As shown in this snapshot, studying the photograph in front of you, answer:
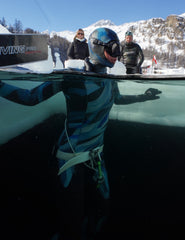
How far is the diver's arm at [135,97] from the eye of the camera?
162 cm

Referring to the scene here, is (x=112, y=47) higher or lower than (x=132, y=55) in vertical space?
lower

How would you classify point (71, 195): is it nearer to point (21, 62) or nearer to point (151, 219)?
point (151, 219)

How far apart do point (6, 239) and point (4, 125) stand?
1658 mm

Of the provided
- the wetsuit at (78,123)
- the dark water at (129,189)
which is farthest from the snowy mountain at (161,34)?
the wetsuit at (78,123)

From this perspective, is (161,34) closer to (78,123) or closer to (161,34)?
(161,34)

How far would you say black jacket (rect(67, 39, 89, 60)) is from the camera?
13.1ft

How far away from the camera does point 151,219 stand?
1730 millimetres

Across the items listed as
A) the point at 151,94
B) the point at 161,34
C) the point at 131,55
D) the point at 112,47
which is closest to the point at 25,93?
the point at 112,47

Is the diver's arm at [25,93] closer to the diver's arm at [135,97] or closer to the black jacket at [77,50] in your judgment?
the diver's arm at [135,97]

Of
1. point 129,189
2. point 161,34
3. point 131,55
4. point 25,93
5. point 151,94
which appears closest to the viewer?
point 25,93

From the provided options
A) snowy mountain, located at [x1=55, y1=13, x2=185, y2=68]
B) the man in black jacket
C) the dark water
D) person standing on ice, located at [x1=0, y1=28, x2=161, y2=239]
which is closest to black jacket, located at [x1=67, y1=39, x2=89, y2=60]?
the man in black jacket

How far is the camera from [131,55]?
395cm

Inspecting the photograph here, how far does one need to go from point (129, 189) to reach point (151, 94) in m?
1.00

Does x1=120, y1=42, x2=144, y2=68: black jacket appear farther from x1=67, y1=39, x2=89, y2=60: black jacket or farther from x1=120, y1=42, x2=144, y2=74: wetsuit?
x1=67, y1=39, x2=89, y2=60: black jacket
